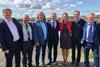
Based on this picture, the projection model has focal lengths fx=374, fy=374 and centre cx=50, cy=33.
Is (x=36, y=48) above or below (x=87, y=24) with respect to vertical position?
below

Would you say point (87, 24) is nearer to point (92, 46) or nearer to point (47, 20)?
point (92, 46)

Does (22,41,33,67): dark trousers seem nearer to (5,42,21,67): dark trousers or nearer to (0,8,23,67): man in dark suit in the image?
(5,42,21,67): dark trousers

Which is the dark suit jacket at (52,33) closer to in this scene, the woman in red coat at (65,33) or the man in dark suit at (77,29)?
the woman in red coat at (65,33)

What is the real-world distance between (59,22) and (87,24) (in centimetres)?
105

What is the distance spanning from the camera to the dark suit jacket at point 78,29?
37.9 ft

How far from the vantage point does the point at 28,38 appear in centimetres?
1106

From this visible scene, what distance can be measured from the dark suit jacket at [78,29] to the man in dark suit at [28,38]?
1230 millimetres

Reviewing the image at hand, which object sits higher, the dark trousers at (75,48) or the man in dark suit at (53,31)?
the man in dark suit at (53,31)

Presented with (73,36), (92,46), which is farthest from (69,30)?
(92,46)

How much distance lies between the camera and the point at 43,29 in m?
11.5

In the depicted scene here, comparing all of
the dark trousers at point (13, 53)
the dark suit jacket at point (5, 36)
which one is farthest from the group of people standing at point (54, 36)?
the dark suit jacket at point (5, 36)

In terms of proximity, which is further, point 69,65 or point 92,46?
point 69,65

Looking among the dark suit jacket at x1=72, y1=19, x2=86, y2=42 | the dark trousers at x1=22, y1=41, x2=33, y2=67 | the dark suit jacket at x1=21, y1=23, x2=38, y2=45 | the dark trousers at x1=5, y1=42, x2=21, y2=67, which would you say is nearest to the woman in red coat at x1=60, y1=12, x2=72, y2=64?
the dark suit jacket at x1=72, y1=19, x2=86, y2=42

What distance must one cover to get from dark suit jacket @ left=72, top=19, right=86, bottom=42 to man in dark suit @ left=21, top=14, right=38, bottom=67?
123 centimetres
